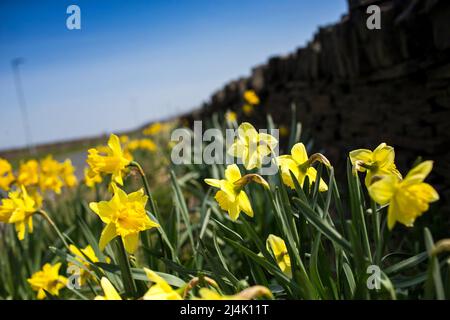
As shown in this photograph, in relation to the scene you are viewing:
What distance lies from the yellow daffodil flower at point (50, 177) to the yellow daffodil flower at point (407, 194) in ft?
6.86

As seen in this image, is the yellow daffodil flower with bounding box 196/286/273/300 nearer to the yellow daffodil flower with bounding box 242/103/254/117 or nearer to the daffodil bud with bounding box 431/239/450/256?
the daffodil bud with bounding box 431/239/450/256

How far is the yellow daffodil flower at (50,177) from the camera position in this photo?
7.93 ft

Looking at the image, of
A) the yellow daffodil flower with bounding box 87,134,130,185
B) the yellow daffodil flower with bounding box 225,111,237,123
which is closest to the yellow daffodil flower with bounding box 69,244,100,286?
the yellow daffodil flower with bounding box 87,134,130,185

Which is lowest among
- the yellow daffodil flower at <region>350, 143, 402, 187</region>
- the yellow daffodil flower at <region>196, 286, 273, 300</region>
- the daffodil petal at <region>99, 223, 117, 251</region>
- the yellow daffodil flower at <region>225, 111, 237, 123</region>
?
the yellow daffodil flower at <region>196, 286, 273, 300</region>

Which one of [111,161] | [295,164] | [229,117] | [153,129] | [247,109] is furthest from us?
[153,129]

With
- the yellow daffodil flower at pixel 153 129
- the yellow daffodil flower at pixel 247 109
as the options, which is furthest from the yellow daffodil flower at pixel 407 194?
the yellow daffodil flower at pixel 153 129

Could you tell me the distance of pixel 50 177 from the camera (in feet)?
8.14

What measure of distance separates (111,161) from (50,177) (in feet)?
4.79

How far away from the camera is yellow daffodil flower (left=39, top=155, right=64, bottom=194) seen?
2.42 meters

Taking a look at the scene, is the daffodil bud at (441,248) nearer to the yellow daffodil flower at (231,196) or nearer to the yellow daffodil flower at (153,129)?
the yellow daffodil flower at (231,196)

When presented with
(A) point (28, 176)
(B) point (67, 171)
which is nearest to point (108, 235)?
(A) point (28, 176)

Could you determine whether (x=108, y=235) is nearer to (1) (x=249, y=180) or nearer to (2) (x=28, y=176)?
(1) (x=249, y=180)

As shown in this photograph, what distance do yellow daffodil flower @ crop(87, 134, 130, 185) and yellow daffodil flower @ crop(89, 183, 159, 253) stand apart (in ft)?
0.67
